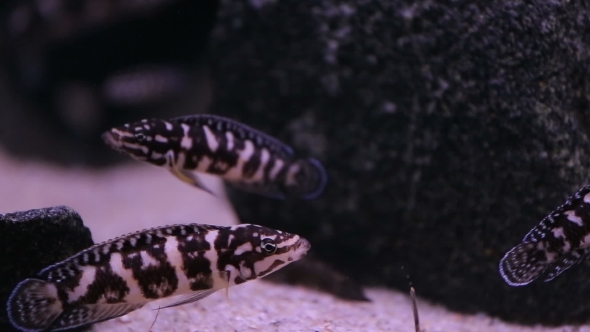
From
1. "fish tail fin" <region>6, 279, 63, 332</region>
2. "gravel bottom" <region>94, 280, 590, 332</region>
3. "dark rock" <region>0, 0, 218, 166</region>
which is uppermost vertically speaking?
"dark rock" <region>0, 0, 218, 166</region>

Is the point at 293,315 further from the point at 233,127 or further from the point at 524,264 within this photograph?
the point at 524,264

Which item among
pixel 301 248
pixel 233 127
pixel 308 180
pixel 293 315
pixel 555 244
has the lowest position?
pixel 293 315

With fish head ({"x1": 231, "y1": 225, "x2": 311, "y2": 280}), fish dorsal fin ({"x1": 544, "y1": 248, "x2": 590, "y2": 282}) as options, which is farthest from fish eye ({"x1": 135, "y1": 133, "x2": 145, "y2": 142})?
fish dorsal fin ({"x1": 544, "y1": 248, "x2": 590, "y2": 282})

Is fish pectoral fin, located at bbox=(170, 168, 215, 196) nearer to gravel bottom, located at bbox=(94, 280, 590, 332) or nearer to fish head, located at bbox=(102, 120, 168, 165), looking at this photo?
fish head, located at bbox=(102, 120, 168, 165)

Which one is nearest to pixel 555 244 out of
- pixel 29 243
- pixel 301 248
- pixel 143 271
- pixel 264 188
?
pixel 301 248

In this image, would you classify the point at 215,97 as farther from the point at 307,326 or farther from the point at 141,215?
the point at 307,326
